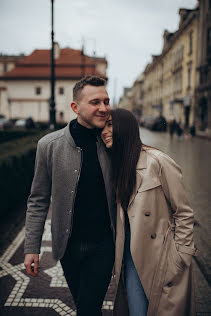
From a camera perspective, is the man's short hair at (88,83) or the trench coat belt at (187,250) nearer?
the trench coat belt at (187,250)

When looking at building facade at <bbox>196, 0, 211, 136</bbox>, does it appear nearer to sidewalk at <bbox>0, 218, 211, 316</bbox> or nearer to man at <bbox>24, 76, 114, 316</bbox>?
sidewalk at <bbox>0, 218, 211, 316</bbox>

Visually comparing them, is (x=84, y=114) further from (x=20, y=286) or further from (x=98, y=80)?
(x=20, y=286)

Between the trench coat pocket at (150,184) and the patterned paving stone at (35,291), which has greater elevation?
the trench coat pocket at (150,184)

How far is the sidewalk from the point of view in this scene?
3.11 meters

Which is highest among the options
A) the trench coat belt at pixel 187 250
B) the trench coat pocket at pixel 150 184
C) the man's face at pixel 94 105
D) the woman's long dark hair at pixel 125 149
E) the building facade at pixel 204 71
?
the building facade at pixel 204 71

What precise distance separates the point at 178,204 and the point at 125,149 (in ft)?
1.65

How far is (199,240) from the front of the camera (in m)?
4.72

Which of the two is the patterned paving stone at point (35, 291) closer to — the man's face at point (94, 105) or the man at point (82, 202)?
the man at point (82, 202)

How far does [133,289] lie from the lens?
6.68 feet

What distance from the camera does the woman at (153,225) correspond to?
1.94 meters

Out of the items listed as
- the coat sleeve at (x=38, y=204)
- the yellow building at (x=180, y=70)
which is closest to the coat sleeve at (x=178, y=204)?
the coat sleeve at (x=38, y=204)

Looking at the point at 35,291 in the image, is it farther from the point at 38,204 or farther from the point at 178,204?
the point at 178,204

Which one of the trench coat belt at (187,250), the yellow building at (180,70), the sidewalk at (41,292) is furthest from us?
the yellow building at (180,70)

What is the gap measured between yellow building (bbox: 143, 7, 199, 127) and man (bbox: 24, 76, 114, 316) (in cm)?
3336
